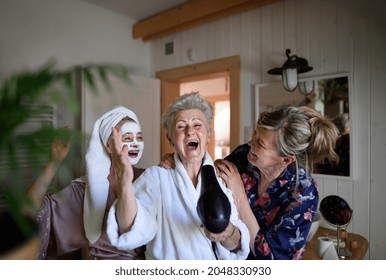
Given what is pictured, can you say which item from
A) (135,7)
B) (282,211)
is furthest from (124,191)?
(135,7)

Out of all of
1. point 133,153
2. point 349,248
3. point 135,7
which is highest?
point 135,7

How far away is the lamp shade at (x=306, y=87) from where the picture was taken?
1392 millimetres

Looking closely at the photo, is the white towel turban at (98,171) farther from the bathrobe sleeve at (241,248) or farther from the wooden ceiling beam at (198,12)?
the wooden ceiling beam at (198,12)

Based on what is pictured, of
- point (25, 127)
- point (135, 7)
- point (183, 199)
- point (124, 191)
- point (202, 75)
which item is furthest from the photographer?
point (135, 7)

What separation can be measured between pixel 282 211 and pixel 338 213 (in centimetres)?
25

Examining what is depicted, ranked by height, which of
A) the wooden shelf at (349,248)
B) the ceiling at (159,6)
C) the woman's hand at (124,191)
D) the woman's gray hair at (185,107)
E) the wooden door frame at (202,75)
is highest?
the ceiling at (159,6)

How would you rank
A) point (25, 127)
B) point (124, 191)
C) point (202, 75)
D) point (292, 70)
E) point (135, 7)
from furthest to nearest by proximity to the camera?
1. point (292, 70)
2. point (135, 7)
3. point (202, 75)
4. point (124, 191)
5. point (25, 127)

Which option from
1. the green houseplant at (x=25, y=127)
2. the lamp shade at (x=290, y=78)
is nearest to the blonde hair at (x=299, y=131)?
the green houseplant at (x=25, y=127)

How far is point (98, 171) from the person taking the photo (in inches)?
23.2

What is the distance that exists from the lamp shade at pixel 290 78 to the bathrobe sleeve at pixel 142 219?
100 centimetres

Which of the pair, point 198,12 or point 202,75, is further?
point 198,12

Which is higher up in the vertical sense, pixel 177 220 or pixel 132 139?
pixel 132 139

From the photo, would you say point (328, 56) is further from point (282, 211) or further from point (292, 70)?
point (282, 211)

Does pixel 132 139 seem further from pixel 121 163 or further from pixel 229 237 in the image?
pixel 229 237
